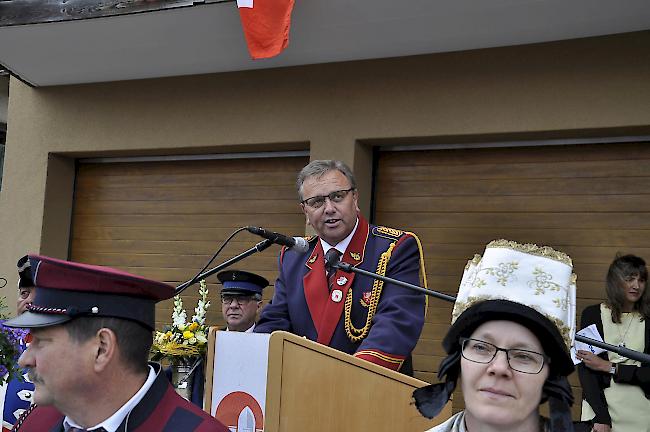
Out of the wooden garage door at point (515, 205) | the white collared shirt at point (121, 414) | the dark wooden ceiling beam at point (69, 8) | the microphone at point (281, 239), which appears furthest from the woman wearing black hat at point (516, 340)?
the dark wooden ceiling beam at point (69, 8)

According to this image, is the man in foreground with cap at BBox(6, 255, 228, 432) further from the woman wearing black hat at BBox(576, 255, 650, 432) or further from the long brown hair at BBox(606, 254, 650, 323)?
the long brown hair at BBox(606, 254, 650, 323)

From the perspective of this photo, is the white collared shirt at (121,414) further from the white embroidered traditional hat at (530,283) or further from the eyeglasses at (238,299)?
the eyeglasses at (238,299)

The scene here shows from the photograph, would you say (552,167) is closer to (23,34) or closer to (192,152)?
(192,152)

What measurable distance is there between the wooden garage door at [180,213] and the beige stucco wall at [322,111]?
0.23m

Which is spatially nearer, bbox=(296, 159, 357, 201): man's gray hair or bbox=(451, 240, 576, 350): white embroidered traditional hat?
bbox=(451, 240, 576, 350): white embroidered traditional hat

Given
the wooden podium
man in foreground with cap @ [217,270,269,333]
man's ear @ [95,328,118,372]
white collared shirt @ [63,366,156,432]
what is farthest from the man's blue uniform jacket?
man in foreground with cap @ [217,270,269,333]

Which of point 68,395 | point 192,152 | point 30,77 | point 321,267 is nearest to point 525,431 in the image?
point 68,395

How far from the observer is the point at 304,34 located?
6383mm

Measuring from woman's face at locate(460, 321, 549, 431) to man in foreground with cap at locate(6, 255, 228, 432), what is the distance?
0.71 metres

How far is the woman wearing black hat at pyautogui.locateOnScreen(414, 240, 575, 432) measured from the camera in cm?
204

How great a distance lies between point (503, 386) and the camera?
80.1 inches

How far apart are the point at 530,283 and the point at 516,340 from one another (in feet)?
0.50

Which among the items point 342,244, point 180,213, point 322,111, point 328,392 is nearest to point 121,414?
point 328,392

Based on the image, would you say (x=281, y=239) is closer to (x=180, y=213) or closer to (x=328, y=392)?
(x=328, y=392)
